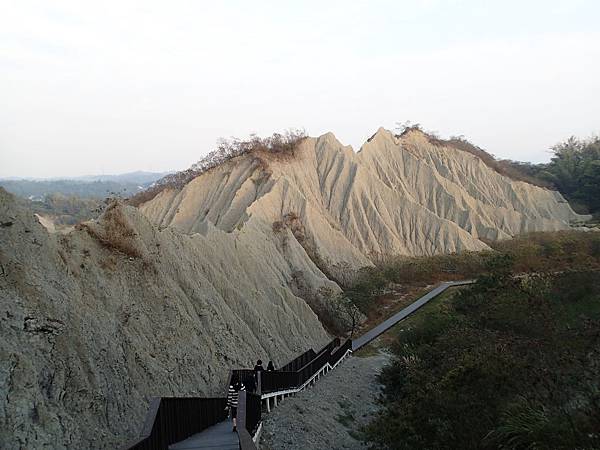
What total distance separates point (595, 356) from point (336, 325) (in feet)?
72.3

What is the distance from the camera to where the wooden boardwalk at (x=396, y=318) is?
30695mm

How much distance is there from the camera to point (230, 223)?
44469 millimetres

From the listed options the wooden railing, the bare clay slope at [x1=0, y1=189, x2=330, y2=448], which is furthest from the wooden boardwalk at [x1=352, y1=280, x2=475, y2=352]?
the wooden railing

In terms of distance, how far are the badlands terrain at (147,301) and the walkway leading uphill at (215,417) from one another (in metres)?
1.75

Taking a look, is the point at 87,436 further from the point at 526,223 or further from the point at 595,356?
the point at 526,223

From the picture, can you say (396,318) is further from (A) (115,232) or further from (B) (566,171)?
(B) (566,171)

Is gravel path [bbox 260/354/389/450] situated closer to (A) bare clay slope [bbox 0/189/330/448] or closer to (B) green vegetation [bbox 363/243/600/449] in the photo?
(B) green vegetation [bbox 363/243/600/449]

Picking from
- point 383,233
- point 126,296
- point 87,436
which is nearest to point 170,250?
point 126,296

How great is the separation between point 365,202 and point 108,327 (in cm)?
4702

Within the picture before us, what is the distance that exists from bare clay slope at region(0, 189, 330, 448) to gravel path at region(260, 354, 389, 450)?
2610 millimetres

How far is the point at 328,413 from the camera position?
17688 millimetres

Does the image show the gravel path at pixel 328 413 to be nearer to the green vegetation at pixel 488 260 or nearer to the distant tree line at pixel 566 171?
the green vegetation at pixel 488 260

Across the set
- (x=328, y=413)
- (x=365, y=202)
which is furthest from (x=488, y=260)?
(x=328, y=413)

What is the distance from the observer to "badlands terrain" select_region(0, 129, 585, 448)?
10.9 m
